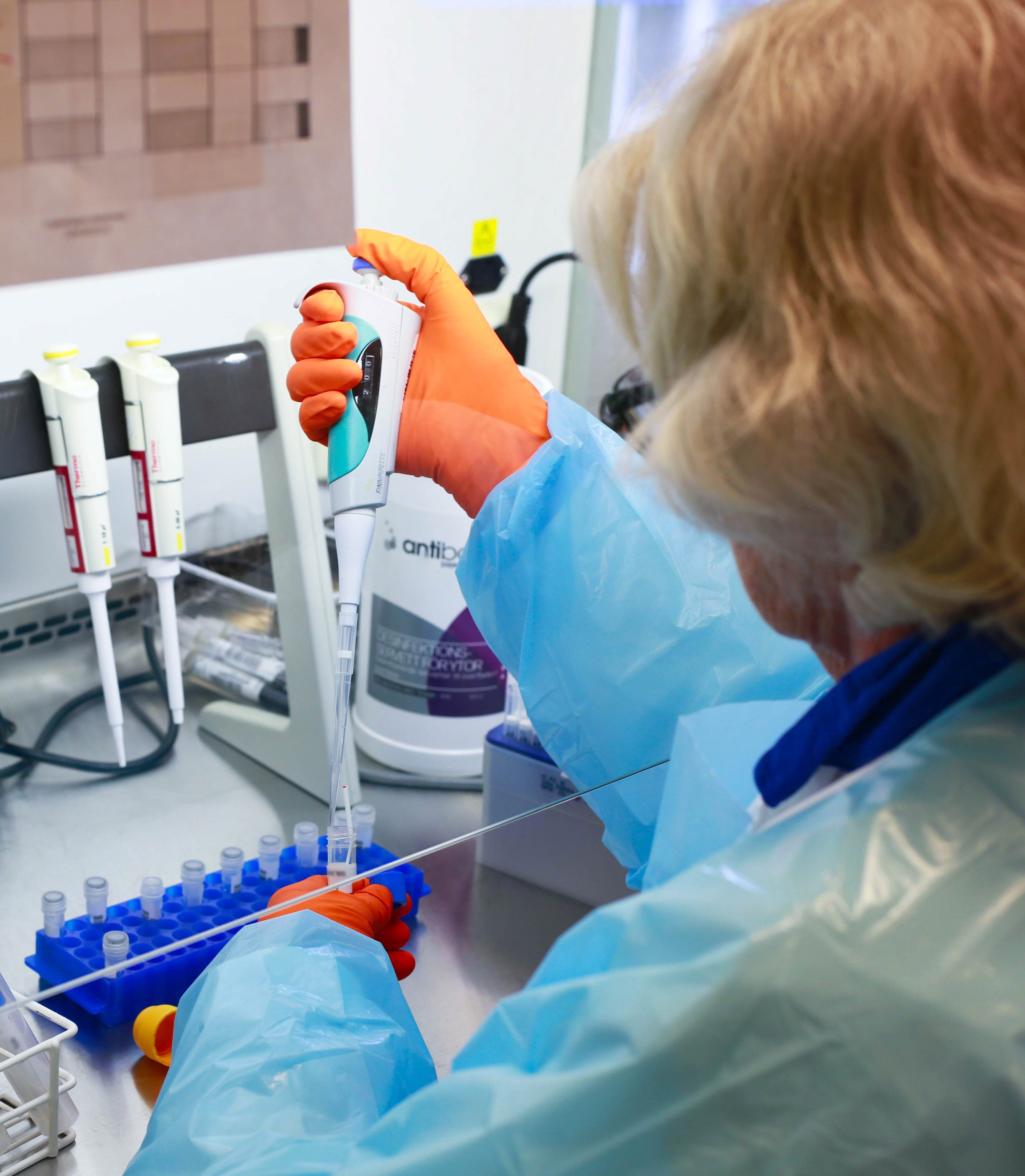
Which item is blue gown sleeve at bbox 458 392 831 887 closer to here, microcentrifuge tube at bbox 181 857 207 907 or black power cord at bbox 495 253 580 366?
microcentrifuge tube at bbox 181 857 207 907

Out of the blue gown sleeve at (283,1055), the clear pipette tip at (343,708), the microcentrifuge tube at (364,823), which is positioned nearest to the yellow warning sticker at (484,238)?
the clear pipette tip at (343,708)

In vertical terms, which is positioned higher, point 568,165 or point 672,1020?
point 568,165

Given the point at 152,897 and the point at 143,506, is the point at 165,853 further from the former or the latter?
the point at 143,506

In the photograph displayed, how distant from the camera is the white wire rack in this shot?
69cm

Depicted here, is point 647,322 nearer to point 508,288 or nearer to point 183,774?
point 183,774

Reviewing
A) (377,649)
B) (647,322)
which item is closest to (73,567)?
(377,649)

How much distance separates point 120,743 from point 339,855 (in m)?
0.22

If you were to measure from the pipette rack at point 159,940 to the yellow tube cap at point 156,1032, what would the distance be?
0.01m

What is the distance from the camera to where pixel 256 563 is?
3.50ft

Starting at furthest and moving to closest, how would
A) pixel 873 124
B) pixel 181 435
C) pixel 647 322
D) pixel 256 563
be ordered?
pixel 256 563 < pixel 181 435 < pixel 647 322 < pixel 873 124

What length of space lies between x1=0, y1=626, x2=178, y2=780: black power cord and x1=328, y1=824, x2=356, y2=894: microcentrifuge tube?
0.54 feet

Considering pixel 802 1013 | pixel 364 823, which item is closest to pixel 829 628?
pixel 802 1013

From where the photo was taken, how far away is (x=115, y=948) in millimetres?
807

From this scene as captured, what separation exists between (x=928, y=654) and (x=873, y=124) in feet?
0.83
